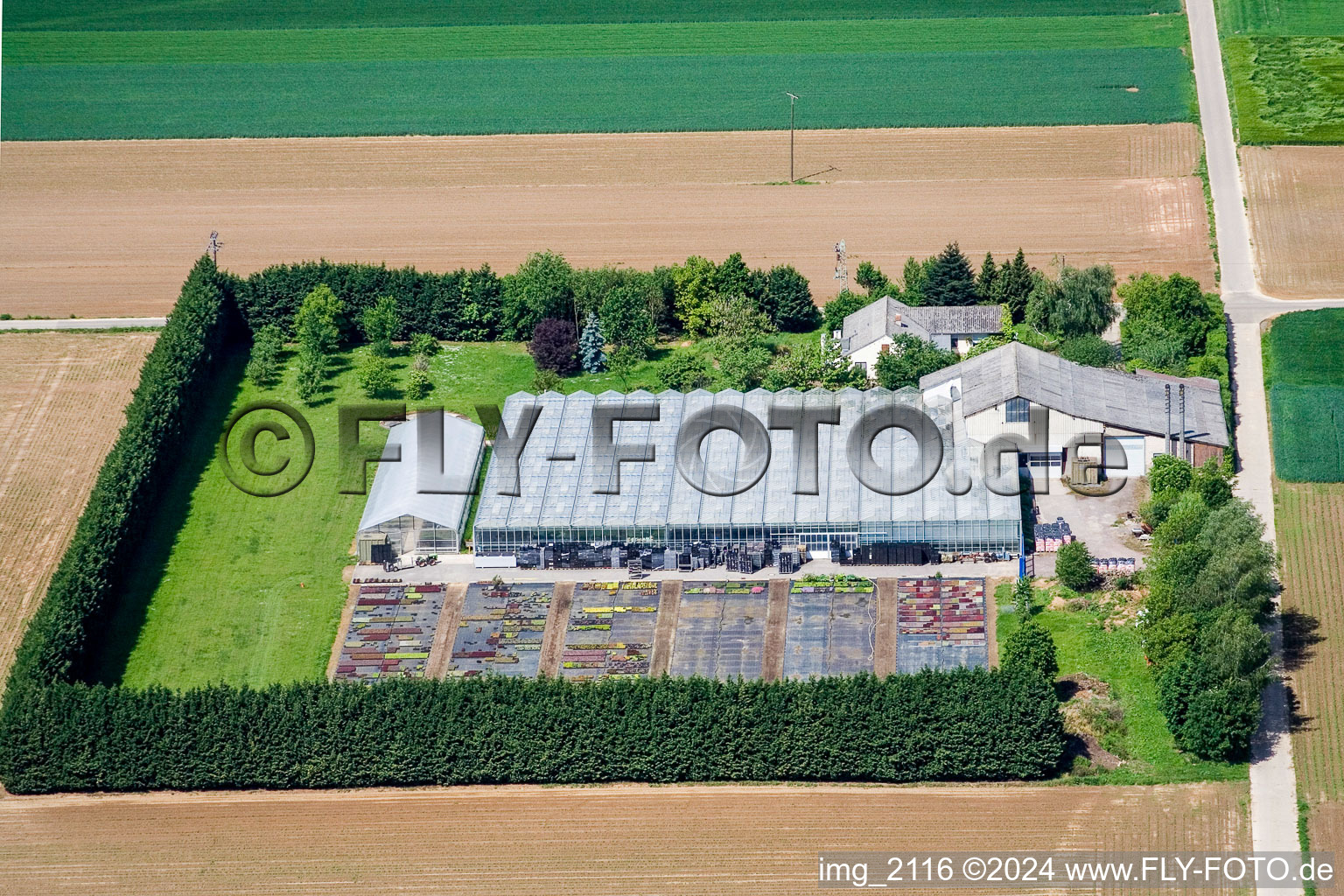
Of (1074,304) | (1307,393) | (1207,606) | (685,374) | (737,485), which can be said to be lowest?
(1207,606)

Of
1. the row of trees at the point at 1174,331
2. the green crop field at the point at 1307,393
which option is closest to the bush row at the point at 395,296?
the row of trees at the point at 1174,331

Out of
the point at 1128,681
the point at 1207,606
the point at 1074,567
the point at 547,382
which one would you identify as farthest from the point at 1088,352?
the point at 547,382

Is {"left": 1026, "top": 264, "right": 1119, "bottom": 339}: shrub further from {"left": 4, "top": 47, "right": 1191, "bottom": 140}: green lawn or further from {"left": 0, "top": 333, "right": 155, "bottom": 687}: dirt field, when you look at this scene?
{"left": 0, "top": 333, "right": 155, "bottom": 687}: dirt field

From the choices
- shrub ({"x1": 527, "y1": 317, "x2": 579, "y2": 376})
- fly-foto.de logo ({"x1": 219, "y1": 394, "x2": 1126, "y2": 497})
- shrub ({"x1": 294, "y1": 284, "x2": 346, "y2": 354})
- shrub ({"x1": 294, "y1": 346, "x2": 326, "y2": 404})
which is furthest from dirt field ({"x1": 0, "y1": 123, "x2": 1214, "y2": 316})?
fly-foto.de logo ({"x1": 219, "y1": 394, "x2": 1126, "y2": 497})

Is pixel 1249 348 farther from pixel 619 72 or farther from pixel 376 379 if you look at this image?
pixel 619 72

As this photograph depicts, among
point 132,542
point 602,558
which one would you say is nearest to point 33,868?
point 132,542

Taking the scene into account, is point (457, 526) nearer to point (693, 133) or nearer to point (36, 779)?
point (36, 779)

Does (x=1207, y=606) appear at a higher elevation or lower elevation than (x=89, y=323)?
lower
